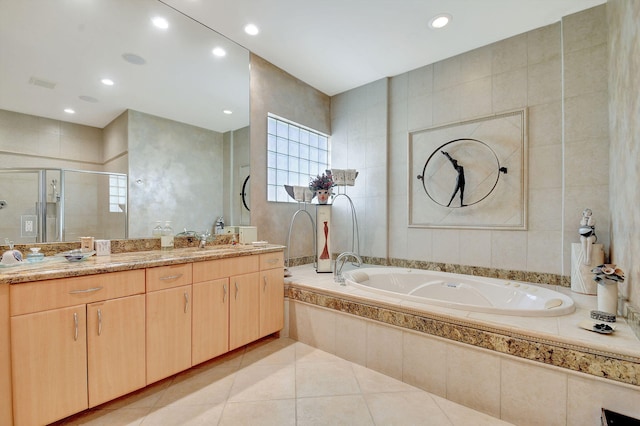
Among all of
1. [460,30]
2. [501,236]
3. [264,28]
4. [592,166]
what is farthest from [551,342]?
[264,28]

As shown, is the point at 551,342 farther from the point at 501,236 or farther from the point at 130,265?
the point at 130,265

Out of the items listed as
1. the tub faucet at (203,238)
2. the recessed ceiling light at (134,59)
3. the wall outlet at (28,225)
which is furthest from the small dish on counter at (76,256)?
the recessed ceiling light at (134,59)

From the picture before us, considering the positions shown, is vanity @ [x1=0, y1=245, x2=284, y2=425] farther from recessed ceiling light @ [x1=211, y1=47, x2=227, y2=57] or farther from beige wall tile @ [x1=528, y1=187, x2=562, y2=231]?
beige wall tile @ [x1=528, y1=187, x2=562, y2=231]

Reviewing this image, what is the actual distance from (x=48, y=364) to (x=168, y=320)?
560 mm

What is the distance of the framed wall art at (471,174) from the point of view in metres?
2.66

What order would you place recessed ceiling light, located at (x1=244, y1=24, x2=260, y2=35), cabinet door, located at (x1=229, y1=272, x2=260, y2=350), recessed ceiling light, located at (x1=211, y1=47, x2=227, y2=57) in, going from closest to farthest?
cabinet door, located at (x1=229, y1=272, x2=260, y2=350)
recessed ceiling light, located at (x1=244, y1=24, x2=260, y2=35)
recessed ceiling light, located at (x1=211, y1=47, x2=227, y2=57)

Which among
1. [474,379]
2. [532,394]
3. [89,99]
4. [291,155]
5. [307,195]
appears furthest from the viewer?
[291,155]

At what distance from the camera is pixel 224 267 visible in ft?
6.99

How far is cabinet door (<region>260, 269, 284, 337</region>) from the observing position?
2410 mm

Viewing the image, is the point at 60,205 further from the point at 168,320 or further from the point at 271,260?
the point at 271,260

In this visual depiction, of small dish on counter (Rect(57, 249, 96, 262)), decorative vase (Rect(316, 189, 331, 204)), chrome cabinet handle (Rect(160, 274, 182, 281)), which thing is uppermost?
decorative vase (Rect(316, 189, 331, 204))

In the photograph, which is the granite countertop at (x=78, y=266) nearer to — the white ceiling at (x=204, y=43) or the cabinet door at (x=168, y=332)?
the cabinet door at (x=168, y=332)

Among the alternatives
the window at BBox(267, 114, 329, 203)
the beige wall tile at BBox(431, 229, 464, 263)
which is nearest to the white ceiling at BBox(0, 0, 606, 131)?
the window at BBox(267, 114, 329, 203)

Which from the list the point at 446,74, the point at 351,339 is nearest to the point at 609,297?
the point at 351,339
